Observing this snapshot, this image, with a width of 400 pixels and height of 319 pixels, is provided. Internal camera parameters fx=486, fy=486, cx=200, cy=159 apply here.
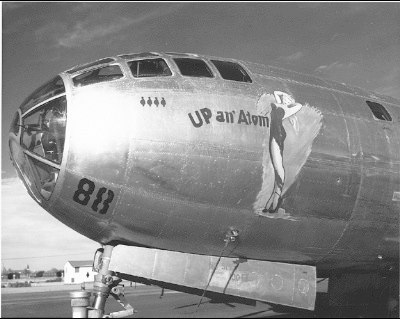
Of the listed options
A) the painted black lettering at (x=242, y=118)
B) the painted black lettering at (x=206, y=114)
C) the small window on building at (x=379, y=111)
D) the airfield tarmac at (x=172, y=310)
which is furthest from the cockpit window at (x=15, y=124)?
the small window on building at (x=379, y=111)

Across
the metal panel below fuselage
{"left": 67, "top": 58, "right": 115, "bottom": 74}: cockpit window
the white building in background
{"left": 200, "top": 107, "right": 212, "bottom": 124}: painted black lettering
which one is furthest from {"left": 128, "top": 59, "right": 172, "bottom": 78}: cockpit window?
the white building in background

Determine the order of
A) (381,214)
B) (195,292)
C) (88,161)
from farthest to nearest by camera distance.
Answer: (381,214)
(195,292)
(88,161)

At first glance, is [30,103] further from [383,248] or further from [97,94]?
[383,248]

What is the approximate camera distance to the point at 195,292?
8211 millimetres

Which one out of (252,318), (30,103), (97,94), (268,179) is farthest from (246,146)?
(252,318)

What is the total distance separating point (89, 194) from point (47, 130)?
1181 mm

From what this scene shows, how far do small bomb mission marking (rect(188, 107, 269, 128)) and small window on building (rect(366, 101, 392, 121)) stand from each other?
2.98m

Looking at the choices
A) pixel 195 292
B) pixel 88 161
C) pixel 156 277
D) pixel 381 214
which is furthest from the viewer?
pixel 381 214

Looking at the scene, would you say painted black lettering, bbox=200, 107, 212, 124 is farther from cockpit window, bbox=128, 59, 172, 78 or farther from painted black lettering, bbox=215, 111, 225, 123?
cockpit window, bbox=128, 59, 172, 78

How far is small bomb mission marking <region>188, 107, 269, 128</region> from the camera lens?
25.0 feet

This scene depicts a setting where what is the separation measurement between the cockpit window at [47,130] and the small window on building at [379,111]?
6110 millimetres

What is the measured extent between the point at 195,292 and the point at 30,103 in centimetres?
415

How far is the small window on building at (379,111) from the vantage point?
9859 millimetres

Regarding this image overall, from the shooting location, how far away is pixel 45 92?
25.6 ft
